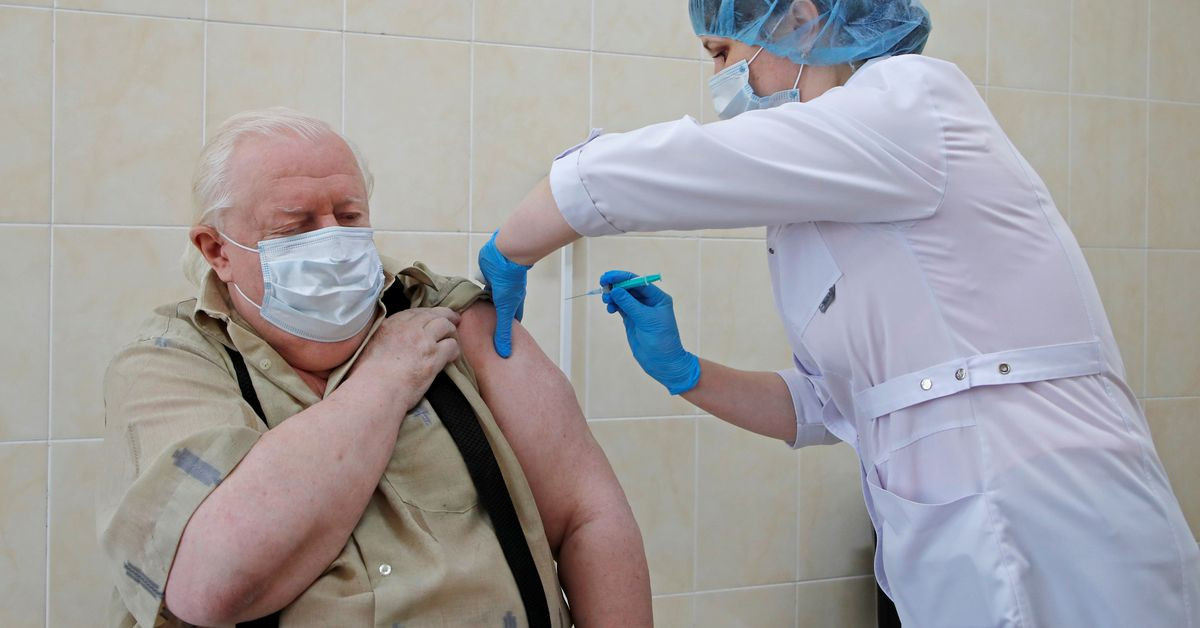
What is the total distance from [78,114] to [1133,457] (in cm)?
194

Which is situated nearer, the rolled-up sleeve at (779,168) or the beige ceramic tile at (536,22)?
the rolled-up sleeve at (779,168)

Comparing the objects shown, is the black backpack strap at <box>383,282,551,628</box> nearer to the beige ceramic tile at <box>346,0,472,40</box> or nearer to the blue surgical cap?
the blue surgical cap

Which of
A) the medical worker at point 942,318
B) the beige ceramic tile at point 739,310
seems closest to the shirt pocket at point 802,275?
the medical worker at point 942,318

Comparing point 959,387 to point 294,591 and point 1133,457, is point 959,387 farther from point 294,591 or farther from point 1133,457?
point 294,591

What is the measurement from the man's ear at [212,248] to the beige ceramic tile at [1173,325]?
2.39m

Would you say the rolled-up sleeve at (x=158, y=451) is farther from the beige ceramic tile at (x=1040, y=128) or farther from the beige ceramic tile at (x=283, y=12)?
the beige ceramic tile at (x=1040, y=128)

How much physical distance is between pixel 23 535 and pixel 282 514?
117 cm

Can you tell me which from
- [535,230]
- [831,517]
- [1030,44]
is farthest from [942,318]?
[1030,44]

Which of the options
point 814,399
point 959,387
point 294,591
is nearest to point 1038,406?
point 959,387

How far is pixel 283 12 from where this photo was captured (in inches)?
81.2

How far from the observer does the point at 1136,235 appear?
269cm

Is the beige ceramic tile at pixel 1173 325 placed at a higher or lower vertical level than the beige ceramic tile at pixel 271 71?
lower

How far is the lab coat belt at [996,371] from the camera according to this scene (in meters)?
1.26

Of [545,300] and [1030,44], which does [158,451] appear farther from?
[1030,44]
